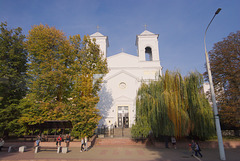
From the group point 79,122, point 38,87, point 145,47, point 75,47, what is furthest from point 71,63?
point 145,47

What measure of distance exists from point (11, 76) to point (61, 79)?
586 centimetres

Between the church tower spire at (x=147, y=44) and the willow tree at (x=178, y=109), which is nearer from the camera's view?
the willow tree at (x=178, y=109)

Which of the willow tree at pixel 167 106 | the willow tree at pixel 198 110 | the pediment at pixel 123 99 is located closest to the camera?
the willow tree at pixel 167 106

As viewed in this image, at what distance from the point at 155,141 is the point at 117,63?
16305 millimetres

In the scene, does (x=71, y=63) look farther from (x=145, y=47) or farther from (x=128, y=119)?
(x=145, y=47)

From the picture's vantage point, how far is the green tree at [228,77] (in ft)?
49.7

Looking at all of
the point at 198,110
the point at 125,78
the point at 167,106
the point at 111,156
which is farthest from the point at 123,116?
the point at 111,156

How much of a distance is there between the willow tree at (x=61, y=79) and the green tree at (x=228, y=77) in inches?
517

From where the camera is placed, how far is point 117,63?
1082 inches

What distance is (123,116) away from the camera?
79.6ft

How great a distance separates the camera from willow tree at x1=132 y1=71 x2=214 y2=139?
39.1ft

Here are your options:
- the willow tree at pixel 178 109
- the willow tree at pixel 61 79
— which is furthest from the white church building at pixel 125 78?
the willow tree at pixel 178 109

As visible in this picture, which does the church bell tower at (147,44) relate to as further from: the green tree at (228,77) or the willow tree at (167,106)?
the willow tree at (167,106)

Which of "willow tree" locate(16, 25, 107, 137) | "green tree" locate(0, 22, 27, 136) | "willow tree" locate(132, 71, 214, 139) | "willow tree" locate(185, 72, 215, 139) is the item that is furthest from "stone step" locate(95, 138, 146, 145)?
"green tree" locate(0, 22, 27, 136)
